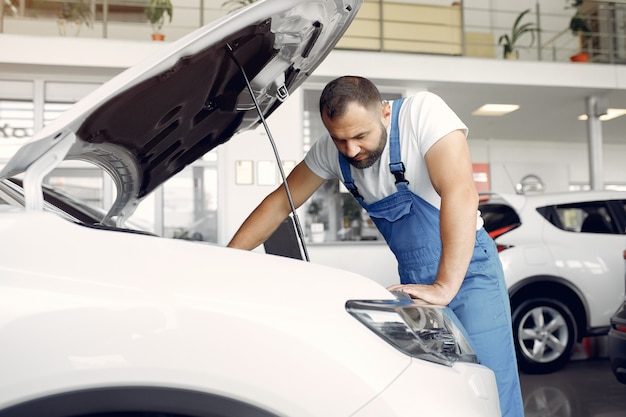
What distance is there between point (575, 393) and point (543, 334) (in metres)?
0.79

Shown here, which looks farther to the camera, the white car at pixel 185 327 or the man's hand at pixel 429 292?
the man's hand at pixel 429 292

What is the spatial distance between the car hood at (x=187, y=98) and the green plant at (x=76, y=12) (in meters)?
7.36

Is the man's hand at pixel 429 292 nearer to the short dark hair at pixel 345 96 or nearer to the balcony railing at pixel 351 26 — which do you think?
the short dark hair at pixel 345 96

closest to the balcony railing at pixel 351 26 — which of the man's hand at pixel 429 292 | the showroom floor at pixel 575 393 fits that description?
the showroom floor at pixel 575 393

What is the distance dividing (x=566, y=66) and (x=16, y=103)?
832cm

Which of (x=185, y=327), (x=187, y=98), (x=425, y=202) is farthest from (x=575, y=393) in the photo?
(x=185, y=327)

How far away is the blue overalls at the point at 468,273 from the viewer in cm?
184

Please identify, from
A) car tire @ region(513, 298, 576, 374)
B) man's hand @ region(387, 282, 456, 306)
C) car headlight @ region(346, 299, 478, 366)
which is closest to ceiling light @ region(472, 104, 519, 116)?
car tire @ region(513, 298, 576, 374)

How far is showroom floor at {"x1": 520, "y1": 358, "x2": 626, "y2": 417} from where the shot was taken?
12.5ft

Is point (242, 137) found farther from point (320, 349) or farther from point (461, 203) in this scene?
point (320, 349)

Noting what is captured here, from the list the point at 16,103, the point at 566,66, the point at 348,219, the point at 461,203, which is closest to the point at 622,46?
the point at 566,66

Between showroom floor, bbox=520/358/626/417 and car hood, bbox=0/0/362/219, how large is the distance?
2839mm

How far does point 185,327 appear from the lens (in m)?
0.99

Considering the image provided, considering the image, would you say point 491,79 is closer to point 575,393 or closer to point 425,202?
point 575,393
